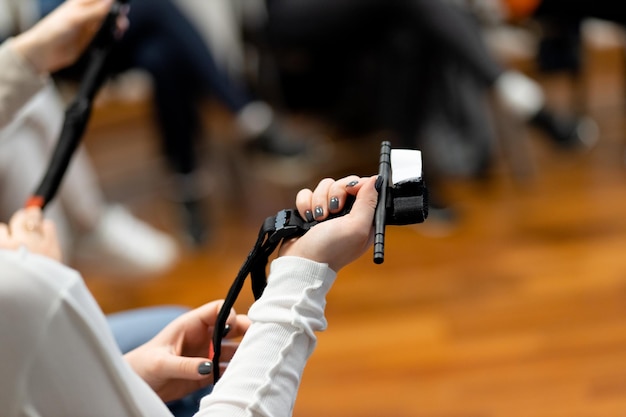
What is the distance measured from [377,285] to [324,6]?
→ 0.79 metres

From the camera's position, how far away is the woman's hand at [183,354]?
2.52 ft

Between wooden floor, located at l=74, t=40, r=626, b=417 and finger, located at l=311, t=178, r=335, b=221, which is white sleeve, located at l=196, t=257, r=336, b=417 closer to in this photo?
finger, located at l=311, t=178, r=335, b=221

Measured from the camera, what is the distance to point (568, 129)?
231 cm

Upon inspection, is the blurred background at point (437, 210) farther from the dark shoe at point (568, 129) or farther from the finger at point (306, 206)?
the finger at point (306, 206)

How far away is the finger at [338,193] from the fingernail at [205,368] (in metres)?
0.20

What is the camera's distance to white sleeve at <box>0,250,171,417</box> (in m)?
0.59

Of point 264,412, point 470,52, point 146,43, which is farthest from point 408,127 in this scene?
point 264,412

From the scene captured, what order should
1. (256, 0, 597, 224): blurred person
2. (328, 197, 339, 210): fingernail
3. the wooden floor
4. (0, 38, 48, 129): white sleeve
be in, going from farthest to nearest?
(256, 0, 597, 224): blurred person
the wooden floor
(0, 38, 48, 129): white sleeve
(328, 197, 339, 210): fingernail

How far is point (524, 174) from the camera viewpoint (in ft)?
7.55

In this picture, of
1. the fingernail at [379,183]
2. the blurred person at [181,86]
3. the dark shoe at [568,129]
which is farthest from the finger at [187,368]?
the dark shoe at [568,129]

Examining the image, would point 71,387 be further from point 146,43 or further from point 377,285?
point 146,43

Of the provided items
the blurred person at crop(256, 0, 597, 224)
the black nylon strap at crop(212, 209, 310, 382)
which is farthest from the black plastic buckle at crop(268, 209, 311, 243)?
the blurred person at crop(256, 0, 597, 224)

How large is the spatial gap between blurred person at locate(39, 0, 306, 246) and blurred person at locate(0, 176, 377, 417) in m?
1.53

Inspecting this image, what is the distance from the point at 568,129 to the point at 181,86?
112 centimetres
